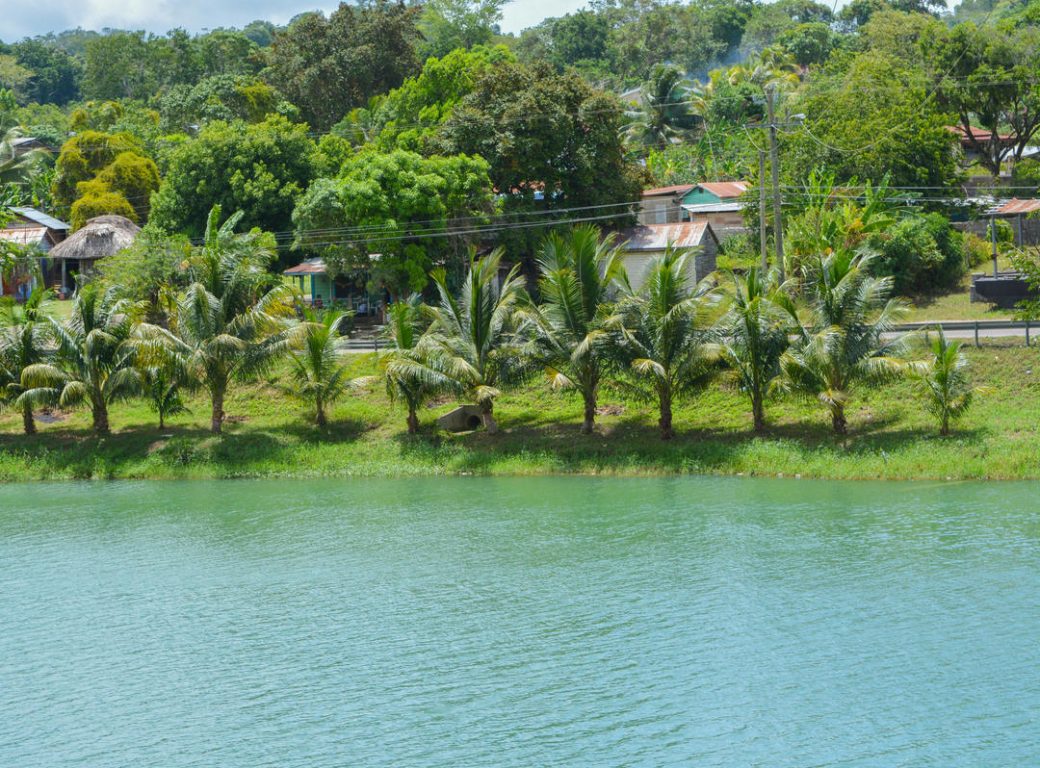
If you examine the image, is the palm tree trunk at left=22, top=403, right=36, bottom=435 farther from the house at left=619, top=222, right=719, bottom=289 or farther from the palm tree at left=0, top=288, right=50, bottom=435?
the house at left=619, top=222, right=719, bottom=289

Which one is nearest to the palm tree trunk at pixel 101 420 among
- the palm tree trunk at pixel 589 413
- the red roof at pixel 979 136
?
the palm tree trunk at pixel 589 413

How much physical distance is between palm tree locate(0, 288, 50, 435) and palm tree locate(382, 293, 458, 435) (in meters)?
11.0

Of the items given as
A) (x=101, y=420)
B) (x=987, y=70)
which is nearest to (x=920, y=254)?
(x=987, y=70)

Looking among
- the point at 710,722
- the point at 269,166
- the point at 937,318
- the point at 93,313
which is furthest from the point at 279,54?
the point at 710,722

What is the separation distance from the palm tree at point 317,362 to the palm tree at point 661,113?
132 feet

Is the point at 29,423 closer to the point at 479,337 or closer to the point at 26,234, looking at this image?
the point at 479,337

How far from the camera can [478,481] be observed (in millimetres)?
31312

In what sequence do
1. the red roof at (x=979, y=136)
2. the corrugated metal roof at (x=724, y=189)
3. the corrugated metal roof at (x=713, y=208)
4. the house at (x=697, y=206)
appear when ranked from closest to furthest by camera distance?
the house at (x=697, y=206) → the corrugated metal roof at (x=713, y=208) → the corrugated metal roof at (x=724, y=189) → the red roof at (x=979, y=136)

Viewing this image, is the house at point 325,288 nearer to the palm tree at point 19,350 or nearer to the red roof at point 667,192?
the palm tree at point 19,350

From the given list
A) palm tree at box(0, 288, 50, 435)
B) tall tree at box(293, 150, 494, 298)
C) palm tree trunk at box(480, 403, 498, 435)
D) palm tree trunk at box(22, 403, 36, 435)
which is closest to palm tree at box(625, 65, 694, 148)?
tall tree at box(293, 150, 494, 298)

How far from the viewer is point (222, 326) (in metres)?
35.5

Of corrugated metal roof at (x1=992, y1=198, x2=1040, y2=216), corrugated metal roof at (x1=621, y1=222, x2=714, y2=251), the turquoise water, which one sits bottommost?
the turquoise water

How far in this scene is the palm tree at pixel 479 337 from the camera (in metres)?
33.3

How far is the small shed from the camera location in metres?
54.3
